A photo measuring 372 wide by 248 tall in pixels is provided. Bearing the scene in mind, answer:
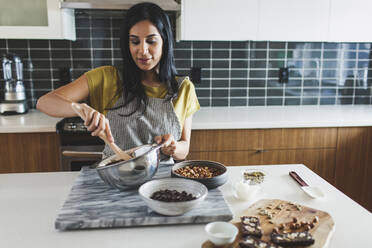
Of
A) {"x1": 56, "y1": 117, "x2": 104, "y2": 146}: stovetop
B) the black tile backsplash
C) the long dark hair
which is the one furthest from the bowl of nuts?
the black tile backsplash

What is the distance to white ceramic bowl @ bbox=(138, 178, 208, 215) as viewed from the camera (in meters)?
0.97

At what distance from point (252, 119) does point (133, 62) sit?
1.07 m

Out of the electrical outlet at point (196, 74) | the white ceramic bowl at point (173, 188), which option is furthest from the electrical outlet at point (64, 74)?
the white ceramic bowl at point (173, 188)

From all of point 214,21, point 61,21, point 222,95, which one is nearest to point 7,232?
point 61,21

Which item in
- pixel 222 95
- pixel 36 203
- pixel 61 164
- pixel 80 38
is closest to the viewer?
pixel 36 203

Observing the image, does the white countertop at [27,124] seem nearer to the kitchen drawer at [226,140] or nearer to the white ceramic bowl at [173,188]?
the kitchen drawer at [226,140]

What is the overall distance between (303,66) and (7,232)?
102 inches

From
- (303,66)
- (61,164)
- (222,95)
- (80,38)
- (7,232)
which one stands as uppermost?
(80,38)

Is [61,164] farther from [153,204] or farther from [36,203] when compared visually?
[153,204]

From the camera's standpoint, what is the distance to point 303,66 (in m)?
2.95

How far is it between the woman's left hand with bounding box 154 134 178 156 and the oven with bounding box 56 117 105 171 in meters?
0.86

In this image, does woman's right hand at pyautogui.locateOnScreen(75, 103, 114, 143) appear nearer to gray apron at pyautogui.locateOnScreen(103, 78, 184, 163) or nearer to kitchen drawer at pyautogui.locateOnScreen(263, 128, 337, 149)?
gray apron at pyautogui.locateOnScreen(103, 78, 184, 163)

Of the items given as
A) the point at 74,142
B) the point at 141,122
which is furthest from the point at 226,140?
the point at 74,142

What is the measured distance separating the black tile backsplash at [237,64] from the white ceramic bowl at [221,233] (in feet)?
6.72
